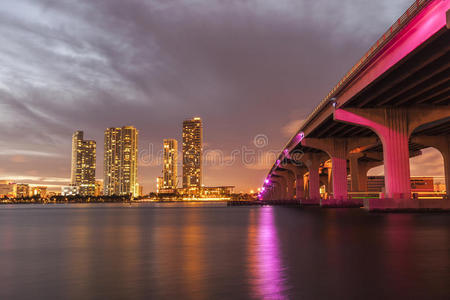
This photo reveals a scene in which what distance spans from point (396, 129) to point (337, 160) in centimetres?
2423

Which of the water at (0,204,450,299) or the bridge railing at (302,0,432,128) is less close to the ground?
the bridge railing at (302,0,432,128)

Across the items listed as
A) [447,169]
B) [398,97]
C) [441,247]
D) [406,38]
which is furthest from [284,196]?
[441,247]

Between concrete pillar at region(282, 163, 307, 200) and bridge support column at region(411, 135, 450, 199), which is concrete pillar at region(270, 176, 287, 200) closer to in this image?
concrete pillar at region(282, 163, 307, 200)

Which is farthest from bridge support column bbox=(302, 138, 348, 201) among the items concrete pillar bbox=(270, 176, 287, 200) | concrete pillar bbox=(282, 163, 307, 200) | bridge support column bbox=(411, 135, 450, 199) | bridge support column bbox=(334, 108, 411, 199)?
concrete pillar bbox=(270, 176, 287, 200)

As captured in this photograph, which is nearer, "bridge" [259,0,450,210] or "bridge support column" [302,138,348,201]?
"bridge" [259,0,450,210]

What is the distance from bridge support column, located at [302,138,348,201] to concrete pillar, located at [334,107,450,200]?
22.0 meters

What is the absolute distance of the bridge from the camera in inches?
1016

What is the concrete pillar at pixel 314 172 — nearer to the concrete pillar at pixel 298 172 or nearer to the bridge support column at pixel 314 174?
the bridge support column at pixel 314 174

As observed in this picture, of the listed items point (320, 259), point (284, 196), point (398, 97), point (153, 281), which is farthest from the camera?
point (284, 196)

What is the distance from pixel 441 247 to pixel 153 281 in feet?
38.3

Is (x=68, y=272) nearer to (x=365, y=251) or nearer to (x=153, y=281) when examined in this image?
(x=153, y=281)

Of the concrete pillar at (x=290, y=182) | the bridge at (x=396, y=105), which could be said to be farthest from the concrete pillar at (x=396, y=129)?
the concrete pillar at (x=290, y=182)

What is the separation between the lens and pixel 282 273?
31.7 ft

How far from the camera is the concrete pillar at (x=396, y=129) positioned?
4038 cm
